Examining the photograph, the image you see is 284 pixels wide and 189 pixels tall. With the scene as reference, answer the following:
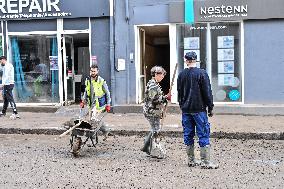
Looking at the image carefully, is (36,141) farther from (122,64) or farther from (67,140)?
(122,64)

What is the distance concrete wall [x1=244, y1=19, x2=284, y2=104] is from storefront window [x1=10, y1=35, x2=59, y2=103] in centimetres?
638

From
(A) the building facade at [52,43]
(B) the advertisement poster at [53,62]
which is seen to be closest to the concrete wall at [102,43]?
(A) the building facade at [52,43]

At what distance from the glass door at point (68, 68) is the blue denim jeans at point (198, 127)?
27.5 feet

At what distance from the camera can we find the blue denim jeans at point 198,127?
7695mm

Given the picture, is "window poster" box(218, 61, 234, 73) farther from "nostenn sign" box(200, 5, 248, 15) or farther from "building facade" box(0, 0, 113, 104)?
"building facade" box(0, 0, 113, 104)


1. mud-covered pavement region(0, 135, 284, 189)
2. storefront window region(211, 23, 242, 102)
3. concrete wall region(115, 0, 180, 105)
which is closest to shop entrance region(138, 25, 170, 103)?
concrete wall region(115, 0, 180, 105)

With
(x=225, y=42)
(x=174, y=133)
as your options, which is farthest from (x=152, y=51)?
(x=174, y=133)

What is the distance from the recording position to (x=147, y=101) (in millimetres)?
8492

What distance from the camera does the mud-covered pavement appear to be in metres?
6.80

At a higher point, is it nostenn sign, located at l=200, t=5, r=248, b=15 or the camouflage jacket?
nostenn sign, located at l=200, t=5, r=248, b=15

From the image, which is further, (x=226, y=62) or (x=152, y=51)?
(x=152, y=51)

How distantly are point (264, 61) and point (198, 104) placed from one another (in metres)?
6.71

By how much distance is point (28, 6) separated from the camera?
49.5 ft

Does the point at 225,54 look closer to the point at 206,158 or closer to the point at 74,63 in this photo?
the point at 74,63
